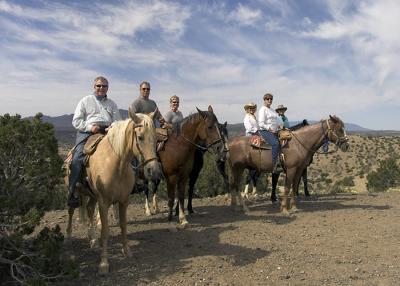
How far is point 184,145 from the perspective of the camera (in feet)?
25.8

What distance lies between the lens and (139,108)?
8.28m

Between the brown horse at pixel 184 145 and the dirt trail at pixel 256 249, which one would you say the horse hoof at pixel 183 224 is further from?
the dirt trail at pixel 256 249

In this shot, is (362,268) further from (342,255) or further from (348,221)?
A: (348,221)

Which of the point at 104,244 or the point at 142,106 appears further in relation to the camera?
the point at 142,106

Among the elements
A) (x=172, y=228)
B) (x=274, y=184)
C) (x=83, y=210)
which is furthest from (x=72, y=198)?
(x=274, y=184)

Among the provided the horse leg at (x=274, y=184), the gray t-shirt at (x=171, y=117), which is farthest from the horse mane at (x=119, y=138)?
the horse leg at (x=274, y=184)

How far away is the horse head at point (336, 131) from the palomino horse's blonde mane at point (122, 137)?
606 cm

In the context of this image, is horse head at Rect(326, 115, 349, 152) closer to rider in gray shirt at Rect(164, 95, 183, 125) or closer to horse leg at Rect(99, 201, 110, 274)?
rider in gray shirt at Rect(164, 95, 183, 125)

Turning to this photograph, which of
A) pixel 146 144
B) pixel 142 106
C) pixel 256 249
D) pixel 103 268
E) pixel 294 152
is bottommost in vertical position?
pixel 256 249

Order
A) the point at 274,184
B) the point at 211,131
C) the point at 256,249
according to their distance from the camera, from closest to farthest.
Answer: the point at 256,249
the point at 211,131
the point at 274,184

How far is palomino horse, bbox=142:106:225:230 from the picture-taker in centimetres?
779

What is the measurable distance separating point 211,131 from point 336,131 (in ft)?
12.4

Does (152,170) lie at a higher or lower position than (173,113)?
lower

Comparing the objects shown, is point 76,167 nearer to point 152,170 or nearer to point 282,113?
point 152,170
